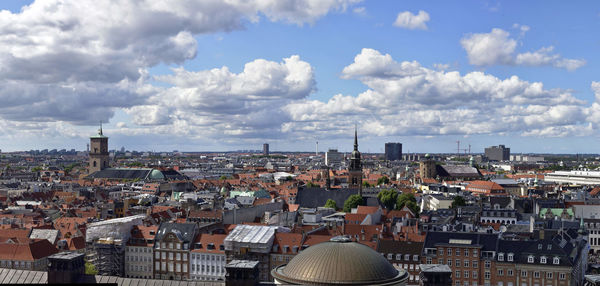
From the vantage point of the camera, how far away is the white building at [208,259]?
84500 millimetres

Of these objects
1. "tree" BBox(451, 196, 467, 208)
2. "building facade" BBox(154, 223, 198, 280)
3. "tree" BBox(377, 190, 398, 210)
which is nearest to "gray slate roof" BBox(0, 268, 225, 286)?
"building facade" BBox(154, 223, 198, 280)

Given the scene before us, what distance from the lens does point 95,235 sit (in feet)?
293

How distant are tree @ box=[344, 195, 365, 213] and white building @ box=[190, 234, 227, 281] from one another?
189 ft

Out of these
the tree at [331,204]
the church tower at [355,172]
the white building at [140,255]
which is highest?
the church tower at [355,172]

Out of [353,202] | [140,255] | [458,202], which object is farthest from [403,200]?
[140,255]

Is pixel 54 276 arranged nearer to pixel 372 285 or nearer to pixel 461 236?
pixel 372 285

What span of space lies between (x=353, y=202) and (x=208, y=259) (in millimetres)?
59864

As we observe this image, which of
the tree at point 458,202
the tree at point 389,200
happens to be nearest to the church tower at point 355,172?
the tree at point 389,200

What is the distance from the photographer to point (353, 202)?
14000cm

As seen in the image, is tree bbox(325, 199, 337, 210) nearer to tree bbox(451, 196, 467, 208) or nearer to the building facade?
tree bbox(451, 196, 467, 208)

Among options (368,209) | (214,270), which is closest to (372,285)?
(214,270)

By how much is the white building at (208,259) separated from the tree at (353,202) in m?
57.5

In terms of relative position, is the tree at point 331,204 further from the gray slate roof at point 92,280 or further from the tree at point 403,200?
the gray slate roof at point 92,280

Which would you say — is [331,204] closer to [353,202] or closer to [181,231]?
[353,202]
